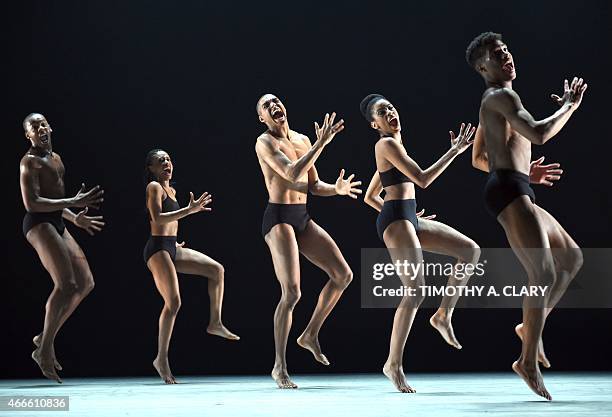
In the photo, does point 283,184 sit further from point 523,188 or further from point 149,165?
point 523,188

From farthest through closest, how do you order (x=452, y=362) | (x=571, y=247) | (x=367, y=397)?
(x=452, y=362) < (x=367, y=397) < (x=571, y=247)

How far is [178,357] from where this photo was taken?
26.1ft

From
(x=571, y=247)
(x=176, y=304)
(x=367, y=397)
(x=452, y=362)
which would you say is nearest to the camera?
(x=571, y=247)

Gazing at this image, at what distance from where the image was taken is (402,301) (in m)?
5.50

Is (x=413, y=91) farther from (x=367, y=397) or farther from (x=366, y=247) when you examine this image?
(x=367, y=397)

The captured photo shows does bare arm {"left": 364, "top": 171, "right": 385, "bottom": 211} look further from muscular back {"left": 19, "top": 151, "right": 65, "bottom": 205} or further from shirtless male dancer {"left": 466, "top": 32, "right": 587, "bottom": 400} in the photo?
muscular back {"left": 19, "top": 151, "right": 65, "bottom": 205}

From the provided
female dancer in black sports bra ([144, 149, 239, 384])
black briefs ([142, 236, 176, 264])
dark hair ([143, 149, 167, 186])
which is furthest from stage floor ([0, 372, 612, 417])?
dark hair ([143, 149, 167, 186])

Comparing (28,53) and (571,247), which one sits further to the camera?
(28,53)

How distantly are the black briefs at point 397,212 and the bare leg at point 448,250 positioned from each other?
0.15 metres

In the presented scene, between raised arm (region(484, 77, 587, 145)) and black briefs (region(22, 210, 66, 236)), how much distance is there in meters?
3.17

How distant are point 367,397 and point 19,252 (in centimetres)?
387

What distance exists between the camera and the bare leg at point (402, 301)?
5.46 metres

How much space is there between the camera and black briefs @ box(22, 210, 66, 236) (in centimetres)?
658

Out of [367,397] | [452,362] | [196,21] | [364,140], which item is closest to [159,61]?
[196,21]
